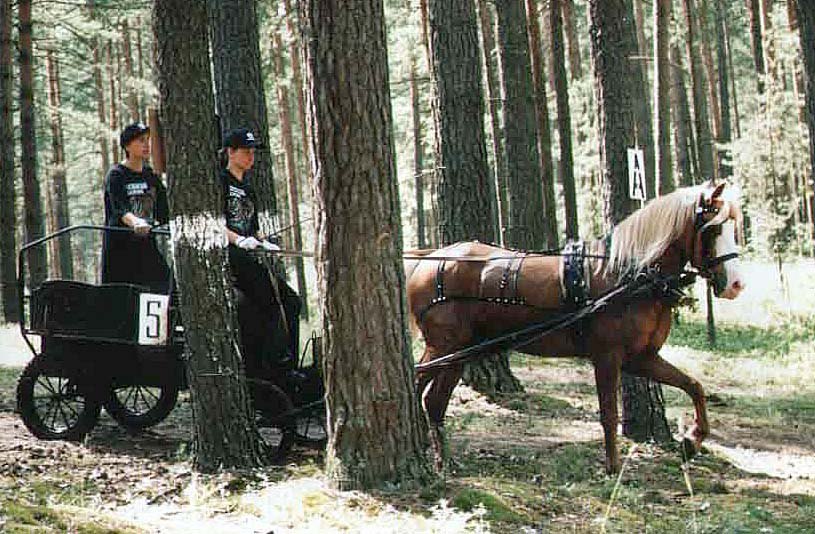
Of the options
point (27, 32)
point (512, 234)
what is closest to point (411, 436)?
point (512, 234)

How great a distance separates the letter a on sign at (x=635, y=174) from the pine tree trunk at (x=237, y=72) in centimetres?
343

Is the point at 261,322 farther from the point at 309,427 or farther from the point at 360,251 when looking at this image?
the point at 360,251

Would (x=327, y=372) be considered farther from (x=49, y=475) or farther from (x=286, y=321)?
(x=49, y=475)

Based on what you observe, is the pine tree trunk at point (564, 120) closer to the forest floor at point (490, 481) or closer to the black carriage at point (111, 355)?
the forest floor at point (490, 481)

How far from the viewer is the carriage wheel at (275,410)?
7.38 m

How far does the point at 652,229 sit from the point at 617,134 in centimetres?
147

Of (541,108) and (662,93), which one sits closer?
(662,93)

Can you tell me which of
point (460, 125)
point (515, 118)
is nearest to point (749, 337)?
point (515, 118)

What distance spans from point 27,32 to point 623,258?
13539mm

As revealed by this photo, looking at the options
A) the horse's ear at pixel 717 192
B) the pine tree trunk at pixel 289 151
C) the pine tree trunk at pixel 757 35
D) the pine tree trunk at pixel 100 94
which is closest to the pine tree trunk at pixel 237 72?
the horse's ear at pixel 717 192

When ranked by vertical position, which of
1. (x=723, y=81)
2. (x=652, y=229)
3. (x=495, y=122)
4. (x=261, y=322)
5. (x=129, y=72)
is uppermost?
(x=129, y=72)

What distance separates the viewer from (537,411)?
10.2 m

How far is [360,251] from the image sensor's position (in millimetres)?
5715

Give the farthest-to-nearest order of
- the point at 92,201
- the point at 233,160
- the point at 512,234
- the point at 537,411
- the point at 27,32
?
1. the point at 92,201
2. the point at 27,32
3. the point at 512,234
4. the point at 537,411
5. the point at 233,160
